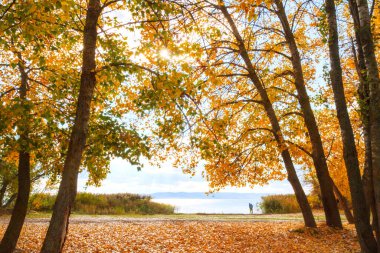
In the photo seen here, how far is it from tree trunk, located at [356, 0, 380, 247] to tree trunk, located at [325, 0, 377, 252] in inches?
19.4

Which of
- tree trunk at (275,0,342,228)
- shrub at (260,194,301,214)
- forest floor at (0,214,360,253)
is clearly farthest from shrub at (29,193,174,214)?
Result: tree trunk at (275,0,342,228)

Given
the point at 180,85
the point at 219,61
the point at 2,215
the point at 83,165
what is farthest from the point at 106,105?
the point at 2,215

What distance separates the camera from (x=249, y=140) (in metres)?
14.8

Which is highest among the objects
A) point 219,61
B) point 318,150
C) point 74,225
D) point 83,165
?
point 219,61

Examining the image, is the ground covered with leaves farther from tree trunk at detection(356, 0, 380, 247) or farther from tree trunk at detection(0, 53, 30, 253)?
tree trunk at detection(356, 0, 380, 247)

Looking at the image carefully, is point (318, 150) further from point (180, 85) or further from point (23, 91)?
point (23, 91)

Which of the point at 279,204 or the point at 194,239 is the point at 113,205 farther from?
the point at 194,239

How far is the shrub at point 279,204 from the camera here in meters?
27.7

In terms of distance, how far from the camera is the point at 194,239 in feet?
39.1

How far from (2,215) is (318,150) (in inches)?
695

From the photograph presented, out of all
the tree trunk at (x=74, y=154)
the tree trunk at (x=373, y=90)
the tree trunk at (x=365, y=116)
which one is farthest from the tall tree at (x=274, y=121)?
the tree trunk at (x=74, y=154)

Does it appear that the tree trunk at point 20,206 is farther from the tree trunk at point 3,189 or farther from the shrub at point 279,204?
the shrub at point 279,204

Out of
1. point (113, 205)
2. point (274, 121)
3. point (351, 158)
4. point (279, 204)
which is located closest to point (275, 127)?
point (274, 121)

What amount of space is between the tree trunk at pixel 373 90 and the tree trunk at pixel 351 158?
0.49m
